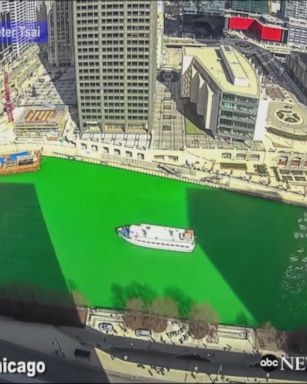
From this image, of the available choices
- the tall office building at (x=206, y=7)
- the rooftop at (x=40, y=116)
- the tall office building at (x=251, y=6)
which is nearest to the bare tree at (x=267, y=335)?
the rooftop at (x=40, y=116)

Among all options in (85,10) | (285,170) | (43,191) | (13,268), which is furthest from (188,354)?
(85,10)

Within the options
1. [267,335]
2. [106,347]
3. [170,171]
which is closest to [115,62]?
[170,171]

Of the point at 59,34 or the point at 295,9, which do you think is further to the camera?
the point at 295,9

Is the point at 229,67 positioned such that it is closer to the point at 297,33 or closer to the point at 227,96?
the point at 227,96

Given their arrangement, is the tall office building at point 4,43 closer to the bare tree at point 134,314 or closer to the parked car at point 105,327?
the bare tree at point 134,314

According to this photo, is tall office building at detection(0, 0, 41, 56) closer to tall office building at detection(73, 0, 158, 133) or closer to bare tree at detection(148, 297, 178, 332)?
tall office building at detection(73, 0, 158, 133)
